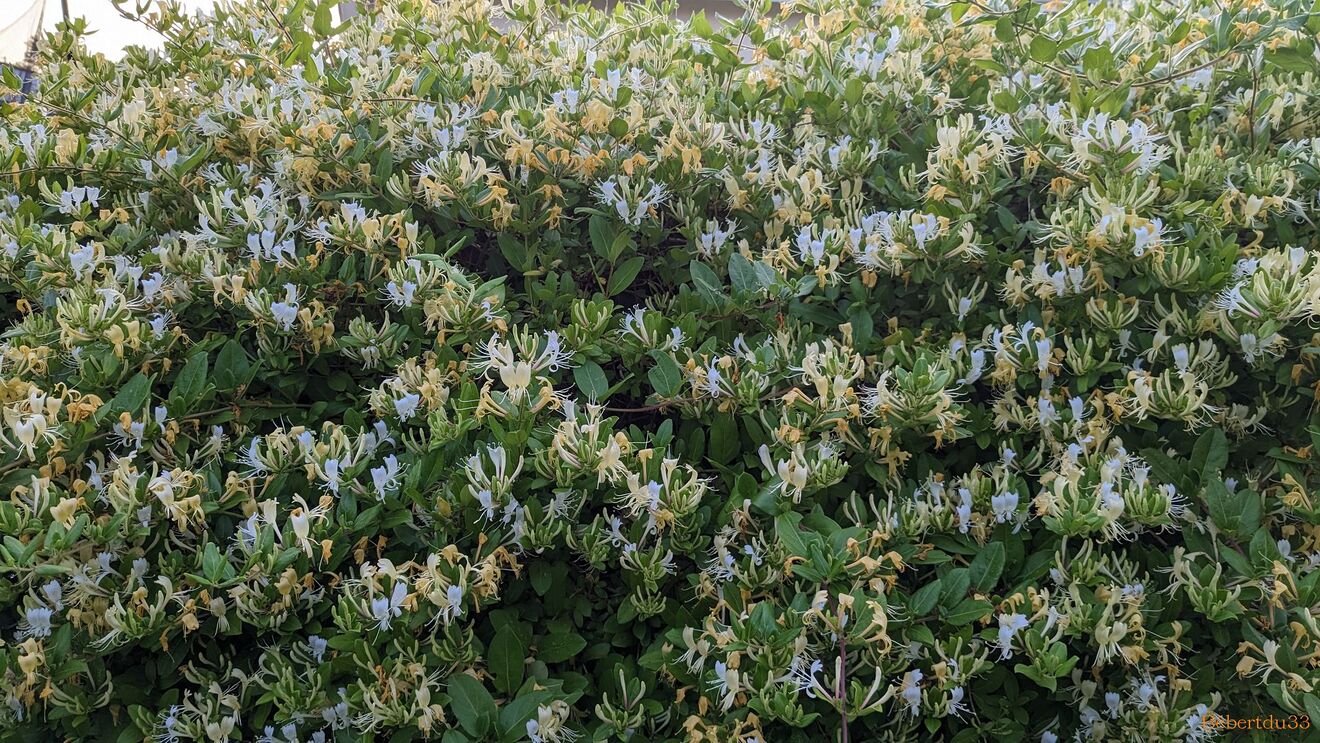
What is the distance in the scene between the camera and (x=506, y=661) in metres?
1.40

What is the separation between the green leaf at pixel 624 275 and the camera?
5.97 ft

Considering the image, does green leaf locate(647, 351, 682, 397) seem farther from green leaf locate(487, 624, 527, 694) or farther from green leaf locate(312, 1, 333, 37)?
green leaf locate(312, 1, 333, 37)

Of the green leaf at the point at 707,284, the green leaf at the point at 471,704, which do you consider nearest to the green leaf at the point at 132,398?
the green leaf at the point at 471,704

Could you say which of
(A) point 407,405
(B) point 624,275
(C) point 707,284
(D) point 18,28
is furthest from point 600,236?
(D) point 18,28

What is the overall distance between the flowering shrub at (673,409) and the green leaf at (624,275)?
0.04ft

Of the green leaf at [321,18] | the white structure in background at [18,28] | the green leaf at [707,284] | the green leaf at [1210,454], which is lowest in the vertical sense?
the white structure in background at [18,28]

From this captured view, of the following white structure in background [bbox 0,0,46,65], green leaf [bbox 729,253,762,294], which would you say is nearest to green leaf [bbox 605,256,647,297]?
green leaf [bbox 729,253,762,294]

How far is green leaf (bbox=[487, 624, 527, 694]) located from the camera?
1393mm

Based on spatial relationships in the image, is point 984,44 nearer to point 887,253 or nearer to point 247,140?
point 887,253

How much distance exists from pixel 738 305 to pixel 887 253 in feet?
0.95

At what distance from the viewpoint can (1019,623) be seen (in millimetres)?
1305

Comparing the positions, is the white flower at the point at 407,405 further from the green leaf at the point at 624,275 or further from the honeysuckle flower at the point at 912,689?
the honeysuckle flower at the point at 912,689

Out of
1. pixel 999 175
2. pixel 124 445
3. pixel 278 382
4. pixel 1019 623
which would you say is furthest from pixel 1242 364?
pixel 124 445

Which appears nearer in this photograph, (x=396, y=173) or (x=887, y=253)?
(x=887, y=253)
